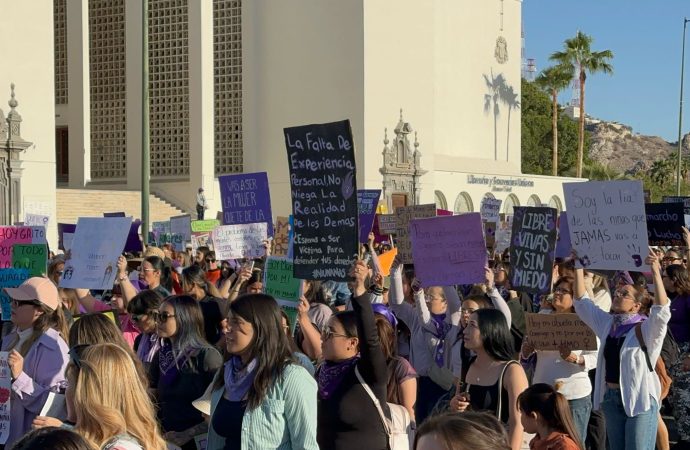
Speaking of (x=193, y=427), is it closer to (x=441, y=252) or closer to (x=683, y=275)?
(x=441, y=252)

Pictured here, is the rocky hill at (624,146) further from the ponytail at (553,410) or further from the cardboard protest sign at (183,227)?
the ponytail at (553,410)

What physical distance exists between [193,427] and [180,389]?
21cm

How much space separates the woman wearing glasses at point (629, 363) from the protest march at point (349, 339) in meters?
0.01

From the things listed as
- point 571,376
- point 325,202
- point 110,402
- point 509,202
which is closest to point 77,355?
point 110,402

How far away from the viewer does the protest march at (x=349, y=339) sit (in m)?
4.71

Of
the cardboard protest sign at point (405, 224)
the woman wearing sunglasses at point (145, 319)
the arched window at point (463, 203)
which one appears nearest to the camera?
the woman wearing sunglasses at point (145, 319)

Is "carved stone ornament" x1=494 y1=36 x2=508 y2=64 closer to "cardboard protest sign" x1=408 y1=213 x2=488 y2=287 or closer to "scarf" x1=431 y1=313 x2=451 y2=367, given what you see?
"cardboard protest sign" x1=408 y1=213 x2=488 y2=287

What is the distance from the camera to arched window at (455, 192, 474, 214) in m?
44.1

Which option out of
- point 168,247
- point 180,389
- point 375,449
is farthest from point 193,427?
point 168,247

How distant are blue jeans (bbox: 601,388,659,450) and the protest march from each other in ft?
0.05

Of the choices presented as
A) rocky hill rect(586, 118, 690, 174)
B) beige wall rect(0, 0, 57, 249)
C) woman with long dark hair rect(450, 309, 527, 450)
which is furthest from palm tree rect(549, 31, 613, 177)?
rocky hill rect(586, 118, 690, 174)

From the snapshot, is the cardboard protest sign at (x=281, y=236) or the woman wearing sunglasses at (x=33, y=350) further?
the cardboard protest sign at (x=281, y=236)

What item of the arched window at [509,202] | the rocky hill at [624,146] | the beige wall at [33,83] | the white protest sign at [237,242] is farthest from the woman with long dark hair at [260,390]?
the rocky hill at [624,146]

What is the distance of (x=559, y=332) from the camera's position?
7.19 m
